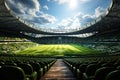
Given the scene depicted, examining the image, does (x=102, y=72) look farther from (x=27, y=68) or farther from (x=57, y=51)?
(x=57, y=51)

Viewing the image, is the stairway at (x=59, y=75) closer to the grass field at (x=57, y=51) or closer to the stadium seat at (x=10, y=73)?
the stadium seat at (x=10, y=73)

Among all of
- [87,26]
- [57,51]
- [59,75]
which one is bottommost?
[59,75]

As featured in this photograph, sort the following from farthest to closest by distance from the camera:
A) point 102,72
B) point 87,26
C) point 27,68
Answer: point 87,26 → point 27,68 → point 102,72

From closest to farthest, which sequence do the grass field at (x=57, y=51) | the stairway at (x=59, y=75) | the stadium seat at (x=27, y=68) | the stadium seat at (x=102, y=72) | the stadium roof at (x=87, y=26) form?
the stadium seat at (x=102, y=72) → the stadium seat at (x=27, y=68) → the stairway at (x=59, y=75) → the stadium roof at (x=87, y=26) → the grass field at (x=57, y=51)

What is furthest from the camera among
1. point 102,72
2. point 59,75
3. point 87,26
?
point 87,26

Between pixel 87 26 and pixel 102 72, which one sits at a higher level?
pixel 87 26

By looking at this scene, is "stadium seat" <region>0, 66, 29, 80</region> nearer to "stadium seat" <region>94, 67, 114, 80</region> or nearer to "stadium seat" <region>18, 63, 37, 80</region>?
"stadium seat" <region>18, 63, 37, 80</region>

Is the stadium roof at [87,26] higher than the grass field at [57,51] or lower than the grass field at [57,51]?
higher

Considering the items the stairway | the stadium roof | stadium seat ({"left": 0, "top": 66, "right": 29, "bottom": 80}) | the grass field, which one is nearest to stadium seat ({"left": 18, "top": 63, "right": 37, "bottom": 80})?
stadium seat ({"left": 0, "top": 66, "right": 29, "bottom": 80})

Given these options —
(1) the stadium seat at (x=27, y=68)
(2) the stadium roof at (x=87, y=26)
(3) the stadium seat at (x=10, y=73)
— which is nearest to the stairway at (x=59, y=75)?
(1) the stadium seat at (x=27, y=68)

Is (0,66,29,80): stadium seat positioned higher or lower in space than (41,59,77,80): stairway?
higher

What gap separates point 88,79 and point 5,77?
2.70 m

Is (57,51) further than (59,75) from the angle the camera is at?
Yes

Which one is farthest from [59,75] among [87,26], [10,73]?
[87,26]
